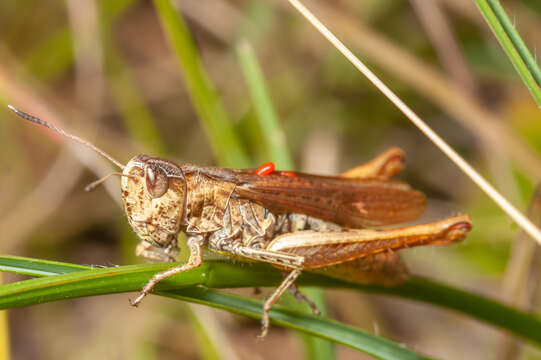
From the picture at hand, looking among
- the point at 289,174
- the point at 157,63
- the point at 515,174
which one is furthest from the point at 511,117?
the point at 157,63

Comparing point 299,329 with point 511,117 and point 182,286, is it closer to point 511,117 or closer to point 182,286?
point 182,286

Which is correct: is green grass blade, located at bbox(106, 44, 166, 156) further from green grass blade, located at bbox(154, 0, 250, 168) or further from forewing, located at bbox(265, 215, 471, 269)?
forewing, located at bbox(265, 215, 471, 269)

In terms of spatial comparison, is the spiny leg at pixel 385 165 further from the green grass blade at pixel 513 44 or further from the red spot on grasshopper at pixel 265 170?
the green grass blade at pixel 513 44

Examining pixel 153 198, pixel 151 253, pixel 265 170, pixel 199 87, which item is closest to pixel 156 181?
pixel 153 198

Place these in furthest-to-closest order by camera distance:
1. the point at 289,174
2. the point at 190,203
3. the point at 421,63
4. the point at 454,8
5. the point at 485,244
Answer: the point at 454,8, the point at 421,63, the point at 485,244, the point at 289,174, the point at 190,203

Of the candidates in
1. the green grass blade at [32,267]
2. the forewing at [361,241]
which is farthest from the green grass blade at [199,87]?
the green grass blade at [32,267]
